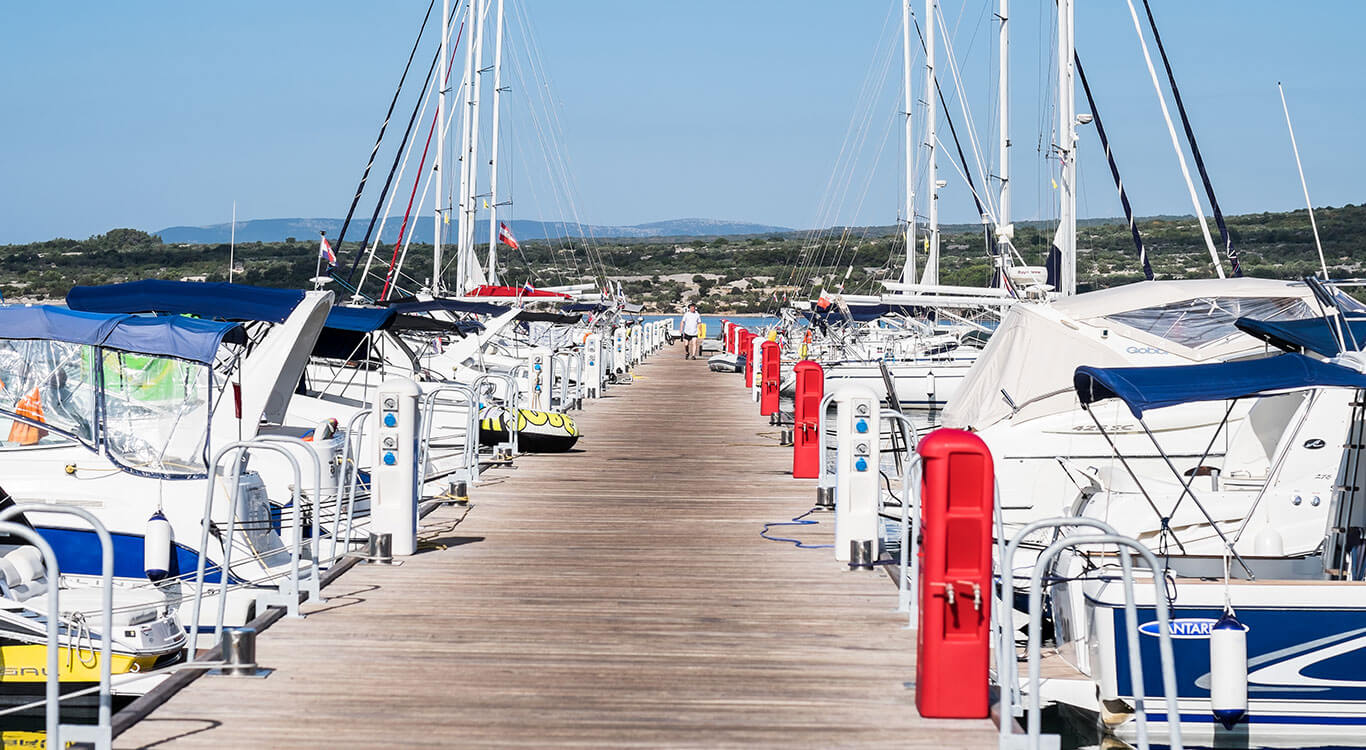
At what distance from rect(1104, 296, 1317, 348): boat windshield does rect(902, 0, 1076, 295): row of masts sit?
5.86m

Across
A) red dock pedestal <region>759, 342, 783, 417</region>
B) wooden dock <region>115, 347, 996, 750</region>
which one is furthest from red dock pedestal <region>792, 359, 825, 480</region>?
red dock pedestal <region>759, 342, 783, 417</region>

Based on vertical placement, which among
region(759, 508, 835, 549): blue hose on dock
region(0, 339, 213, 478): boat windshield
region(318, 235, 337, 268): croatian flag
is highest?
region(318, 235, 337, 268): croatian flag

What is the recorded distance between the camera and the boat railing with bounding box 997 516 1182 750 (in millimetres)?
6094

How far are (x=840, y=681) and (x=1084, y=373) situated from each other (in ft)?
10.8

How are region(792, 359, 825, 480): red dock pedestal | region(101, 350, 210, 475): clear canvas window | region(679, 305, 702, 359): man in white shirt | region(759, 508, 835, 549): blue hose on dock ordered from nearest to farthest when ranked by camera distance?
1. region(759, 508, 835, 549): blue hose on dock
2. region(101, 350, 210, 475): clear canvas window
3. region(792, 359, 825, 480): red dock pedestal
4. region(679, 305, 702, 359): man in white shirt

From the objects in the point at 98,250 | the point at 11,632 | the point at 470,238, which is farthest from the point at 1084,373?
the point at 98,250

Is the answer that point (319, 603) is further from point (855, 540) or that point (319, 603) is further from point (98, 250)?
point (98, 250)

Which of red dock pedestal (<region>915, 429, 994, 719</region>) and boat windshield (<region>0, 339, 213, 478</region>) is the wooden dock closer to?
red dock pedestal (<region>915, 429, 994, 719</region>)

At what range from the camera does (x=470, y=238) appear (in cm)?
3816

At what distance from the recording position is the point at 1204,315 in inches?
659

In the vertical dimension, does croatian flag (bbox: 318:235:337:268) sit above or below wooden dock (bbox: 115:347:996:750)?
above

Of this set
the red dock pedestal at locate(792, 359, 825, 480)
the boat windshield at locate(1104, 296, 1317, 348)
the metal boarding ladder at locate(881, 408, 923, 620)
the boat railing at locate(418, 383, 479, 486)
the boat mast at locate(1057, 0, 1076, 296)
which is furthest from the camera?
the boat mast at locate(1057, 0, 1076, 296)

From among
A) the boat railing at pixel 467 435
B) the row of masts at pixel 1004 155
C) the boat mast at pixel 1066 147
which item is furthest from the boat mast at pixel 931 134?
the boat railing at pixel 467 435

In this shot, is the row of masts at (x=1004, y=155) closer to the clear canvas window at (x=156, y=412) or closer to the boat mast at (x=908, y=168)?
the boat mast at (x=908, y=168)
